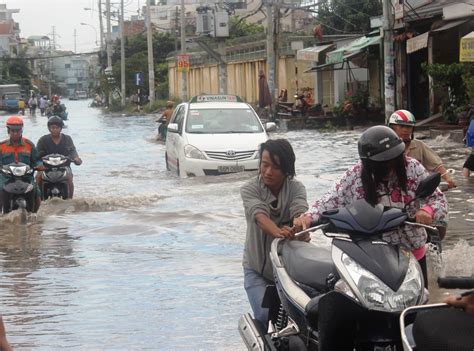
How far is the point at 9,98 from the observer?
87000mm

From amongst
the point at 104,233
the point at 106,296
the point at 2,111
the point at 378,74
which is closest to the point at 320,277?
the point at 106,296

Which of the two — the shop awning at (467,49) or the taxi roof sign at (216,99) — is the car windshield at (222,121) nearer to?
the taxi roof sign at (216,99)

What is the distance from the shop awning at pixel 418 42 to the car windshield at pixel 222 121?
9.41m

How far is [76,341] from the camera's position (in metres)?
7.48

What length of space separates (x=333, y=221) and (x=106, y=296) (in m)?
4.70

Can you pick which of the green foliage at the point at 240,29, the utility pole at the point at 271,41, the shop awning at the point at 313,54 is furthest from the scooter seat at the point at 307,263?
the green foliage at the point at 240,29

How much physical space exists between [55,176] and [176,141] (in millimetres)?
5119

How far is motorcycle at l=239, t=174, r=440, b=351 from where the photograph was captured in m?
4.32

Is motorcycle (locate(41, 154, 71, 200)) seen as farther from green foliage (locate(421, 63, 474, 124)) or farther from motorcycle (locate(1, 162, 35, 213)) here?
green foliage (locate(421, 63, 474, 124))

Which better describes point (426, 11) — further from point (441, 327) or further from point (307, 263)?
point (441, 327)

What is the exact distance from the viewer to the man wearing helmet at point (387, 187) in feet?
17.0

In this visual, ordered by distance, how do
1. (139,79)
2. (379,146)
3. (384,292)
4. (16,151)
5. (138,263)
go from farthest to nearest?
1. (139,79)
2. (16,151)
3. (138,263)
4. (379,146)
5. (384,292)

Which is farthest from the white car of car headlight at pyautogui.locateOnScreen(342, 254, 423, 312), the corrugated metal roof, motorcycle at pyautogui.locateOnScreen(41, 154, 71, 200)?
car headlight at pyautogui.locateOnScreen(342, 254, 423, 312)

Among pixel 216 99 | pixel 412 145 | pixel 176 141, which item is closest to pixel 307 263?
pixel 412 145
